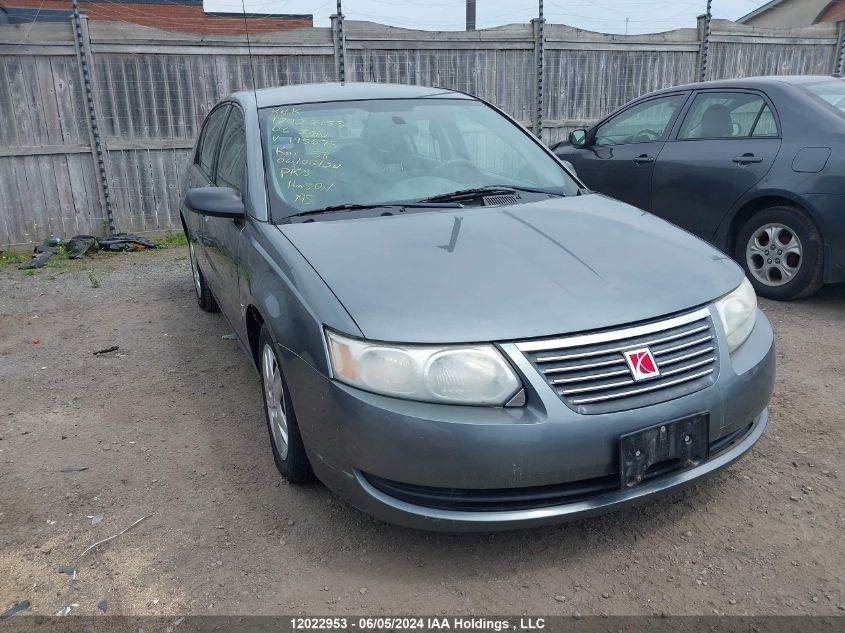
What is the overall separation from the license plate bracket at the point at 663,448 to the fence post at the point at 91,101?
25.5ft

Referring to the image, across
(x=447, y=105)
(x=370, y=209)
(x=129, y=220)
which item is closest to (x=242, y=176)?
(x=370, y=209)

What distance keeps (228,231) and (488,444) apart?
2089 millimetres

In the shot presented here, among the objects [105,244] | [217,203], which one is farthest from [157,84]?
[217,203]

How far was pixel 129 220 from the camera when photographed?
864cm

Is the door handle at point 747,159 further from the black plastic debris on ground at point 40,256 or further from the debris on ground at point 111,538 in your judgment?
the black plastic debris on ground at point 40,256

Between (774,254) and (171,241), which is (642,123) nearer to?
(774,254)

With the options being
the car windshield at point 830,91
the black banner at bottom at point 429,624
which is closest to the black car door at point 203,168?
the black banner at bottom at point 429,624

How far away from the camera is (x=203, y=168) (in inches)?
196

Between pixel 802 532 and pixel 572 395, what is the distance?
1.16 m

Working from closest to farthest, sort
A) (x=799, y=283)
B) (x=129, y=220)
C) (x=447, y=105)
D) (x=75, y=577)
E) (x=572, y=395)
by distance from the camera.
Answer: (x=572, y=395)
(x=75, y=577)
(x=447, y=105)
(x=799, y=283)
(x=129, y=220)

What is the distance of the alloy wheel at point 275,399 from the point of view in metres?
3.05

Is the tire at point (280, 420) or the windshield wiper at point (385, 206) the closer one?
the tire at point (280, 420)

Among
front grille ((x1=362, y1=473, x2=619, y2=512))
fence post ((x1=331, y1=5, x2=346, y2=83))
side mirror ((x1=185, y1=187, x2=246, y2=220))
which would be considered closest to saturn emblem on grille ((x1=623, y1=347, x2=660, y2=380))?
front grille ((x1=362, y1=473, x2=619, y2=512))

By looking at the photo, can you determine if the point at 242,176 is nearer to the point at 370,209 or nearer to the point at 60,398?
the point at 370,209
